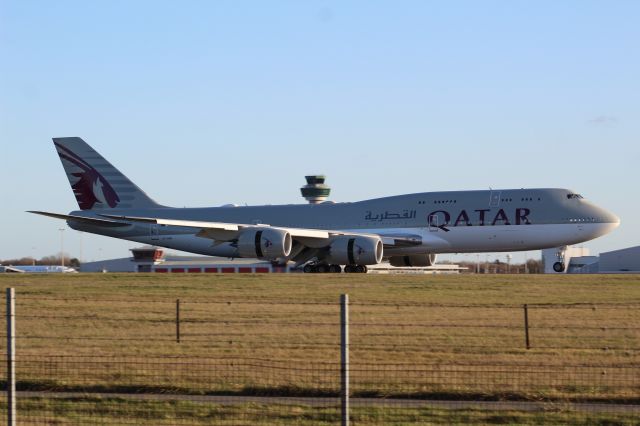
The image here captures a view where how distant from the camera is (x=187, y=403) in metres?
14.8

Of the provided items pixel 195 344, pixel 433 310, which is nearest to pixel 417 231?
pixel 433 310

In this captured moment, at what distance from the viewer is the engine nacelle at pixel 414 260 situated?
172 feet

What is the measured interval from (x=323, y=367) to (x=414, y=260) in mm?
34256

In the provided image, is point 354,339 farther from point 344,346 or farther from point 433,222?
point 433,222

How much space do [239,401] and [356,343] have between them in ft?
24.1

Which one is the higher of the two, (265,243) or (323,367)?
(265,243)

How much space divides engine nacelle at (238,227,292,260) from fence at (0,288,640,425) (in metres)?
16.9

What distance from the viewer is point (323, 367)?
18.7 metres

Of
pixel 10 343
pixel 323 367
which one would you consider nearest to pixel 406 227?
pixel 323 367

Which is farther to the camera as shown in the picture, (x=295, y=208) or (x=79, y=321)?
(x=295, y=208)

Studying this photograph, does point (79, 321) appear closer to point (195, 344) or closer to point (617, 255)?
point (195, 344)

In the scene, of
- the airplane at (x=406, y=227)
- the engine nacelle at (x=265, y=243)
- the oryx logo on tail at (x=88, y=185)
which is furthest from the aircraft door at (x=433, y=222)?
the oryx logo on tail at (x=88, y=185)

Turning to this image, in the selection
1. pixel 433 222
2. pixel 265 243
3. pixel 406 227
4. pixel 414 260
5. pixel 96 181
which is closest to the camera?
pixel 265 243

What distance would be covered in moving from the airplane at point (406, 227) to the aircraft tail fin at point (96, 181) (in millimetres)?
3605
